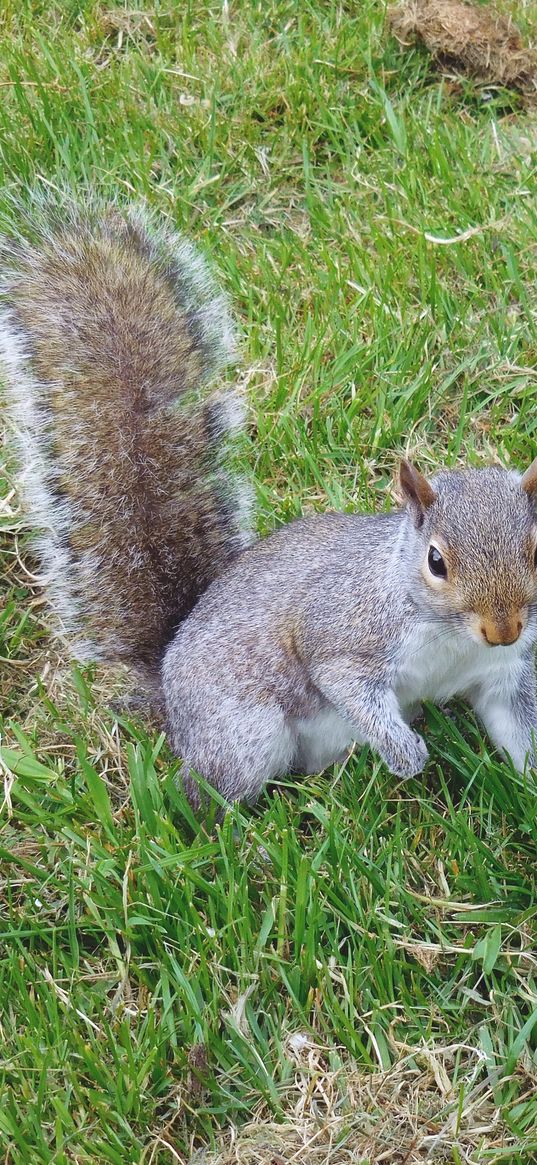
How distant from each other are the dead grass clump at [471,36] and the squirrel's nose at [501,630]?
220cm

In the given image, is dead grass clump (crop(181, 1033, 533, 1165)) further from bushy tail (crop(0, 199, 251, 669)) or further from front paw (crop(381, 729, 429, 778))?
bushy tail (crop(0, 199, 251, 669))

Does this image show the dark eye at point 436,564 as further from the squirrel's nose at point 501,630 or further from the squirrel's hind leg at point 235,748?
the squirrel's hind leg at point 235,748

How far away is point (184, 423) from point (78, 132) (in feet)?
4.27

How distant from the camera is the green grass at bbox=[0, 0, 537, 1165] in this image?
5.50 ft

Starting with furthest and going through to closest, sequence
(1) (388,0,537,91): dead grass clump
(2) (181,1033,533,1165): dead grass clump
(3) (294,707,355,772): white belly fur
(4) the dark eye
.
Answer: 1. (1) (388,0,537,91): dead grass clump
2. (3) (294,707,355,772): white belly fur
3. (4) the dark eye
4. (2) (181,1033,533,1165): dead grass clump

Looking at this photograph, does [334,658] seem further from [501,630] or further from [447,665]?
[501,630]

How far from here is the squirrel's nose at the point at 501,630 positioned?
1725 millimetres

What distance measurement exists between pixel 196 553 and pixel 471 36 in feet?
6.37

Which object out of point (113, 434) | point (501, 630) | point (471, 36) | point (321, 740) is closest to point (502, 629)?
point (501, 630)

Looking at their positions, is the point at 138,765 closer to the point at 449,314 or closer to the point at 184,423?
the point at 184,423

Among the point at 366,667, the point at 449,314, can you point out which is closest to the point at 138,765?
the point at 366,667

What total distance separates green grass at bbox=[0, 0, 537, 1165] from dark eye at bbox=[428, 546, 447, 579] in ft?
1.16

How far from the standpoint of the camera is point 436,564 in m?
1.84

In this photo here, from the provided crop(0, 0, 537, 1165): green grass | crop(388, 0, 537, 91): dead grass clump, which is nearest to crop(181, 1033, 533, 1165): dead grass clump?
crop(0, 0, 537, 1165): green grass
